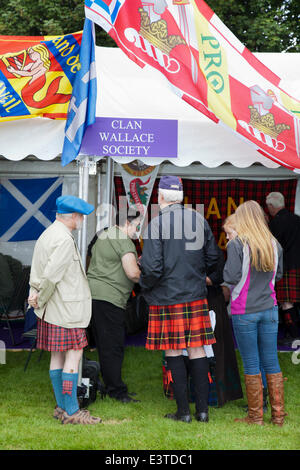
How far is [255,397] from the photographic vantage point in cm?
346

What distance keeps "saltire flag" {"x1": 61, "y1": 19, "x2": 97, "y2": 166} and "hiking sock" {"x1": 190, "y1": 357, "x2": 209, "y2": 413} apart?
1.71m

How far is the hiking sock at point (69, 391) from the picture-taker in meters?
3.45

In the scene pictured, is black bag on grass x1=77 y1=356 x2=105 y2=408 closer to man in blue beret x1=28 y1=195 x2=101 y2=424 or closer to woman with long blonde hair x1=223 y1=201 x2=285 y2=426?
man in blue beret x1=28 y1=195 x2=101 y2=424

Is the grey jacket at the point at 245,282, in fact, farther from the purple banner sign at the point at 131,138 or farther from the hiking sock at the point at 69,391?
the hiking sock at the point at 69,391

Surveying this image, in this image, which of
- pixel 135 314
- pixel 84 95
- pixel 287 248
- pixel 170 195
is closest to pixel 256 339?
pixel 170 195

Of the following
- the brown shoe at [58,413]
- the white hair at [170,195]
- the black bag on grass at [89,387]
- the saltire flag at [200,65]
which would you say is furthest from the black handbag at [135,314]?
the saltire flag at [200,65]

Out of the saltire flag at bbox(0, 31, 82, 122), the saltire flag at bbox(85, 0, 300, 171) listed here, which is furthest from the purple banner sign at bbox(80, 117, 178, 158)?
the saltire flag at bbox(85, 0, 300, 171)

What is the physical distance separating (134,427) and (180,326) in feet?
2.39

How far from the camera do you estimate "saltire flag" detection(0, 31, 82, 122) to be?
13.2 feet

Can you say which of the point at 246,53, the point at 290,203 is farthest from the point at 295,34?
the point at 246,53

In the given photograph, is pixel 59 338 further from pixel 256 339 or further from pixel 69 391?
pixel 256 339

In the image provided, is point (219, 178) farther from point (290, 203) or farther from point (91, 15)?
point (91, 15)

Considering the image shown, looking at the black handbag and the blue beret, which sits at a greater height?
the blue beret

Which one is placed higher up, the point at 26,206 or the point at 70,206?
the point at 26,206
